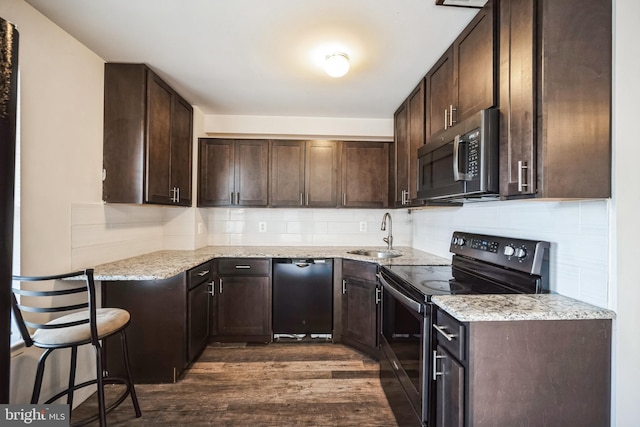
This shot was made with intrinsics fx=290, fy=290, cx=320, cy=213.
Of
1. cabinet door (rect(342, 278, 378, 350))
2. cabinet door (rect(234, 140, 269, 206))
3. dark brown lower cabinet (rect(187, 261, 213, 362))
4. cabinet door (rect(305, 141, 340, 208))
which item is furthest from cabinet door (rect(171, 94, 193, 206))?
cabinet door (rect(342, 278, 378, 350))

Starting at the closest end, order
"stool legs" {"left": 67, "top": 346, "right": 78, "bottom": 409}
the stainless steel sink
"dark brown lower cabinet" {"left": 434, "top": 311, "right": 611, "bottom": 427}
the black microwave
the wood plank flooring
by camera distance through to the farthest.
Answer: "dark brown lower cabinet" {"left": 434, "top": 311, "right": 611, "bottom": 427}, the black microwave, "stool legs" {"left": 67, "top": 346, "right": 78, "bottom": 409}, the wood plank flooring, the stainless steel sink

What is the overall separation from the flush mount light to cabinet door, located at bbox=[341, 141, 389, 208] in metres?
1.24

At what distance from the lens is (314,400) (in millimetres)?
1961

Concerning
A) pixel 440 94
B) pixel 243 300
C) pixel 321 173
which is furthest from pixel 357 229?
pixel 440 94

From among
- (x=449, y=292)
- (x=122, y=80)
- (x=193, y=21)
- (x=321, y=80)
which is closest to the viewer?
(x=449, y=292)

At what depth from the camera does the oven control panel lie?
4.53 feet

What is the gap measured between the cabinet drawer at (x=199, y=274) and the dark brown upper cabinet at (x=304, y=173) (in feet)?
3.07

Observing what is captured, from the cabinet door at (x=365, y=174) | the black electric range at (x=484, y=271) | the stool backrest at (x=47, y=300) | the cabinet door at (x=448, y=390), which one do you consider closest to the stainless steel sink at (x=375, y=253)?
the cabinet door at (x=365, y=174)

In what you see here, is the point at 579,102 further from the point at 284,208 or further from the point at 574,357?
the point at 284,208

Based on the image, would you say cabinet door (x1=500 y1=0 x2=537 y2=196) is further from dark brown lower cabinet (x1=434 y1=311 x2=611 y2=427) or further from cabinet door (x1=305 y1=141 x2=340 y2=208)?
cabinet door (x1=305 y1=141 x2=340 y2=208)

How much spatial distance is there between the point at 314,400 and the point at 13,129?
2066 mm

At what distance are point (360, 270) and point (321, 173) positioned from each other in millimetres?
1151

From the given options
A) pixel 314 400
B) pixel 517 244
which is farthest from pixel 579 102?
pixel 314 400

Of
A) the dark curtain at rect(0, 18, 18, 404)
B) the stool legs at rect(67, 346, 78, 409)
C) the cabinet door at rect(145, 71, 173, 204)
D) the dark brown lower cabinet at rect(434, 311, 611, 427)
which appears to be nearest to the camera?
the dark curtain at rect(0, 18, 18, 404)
